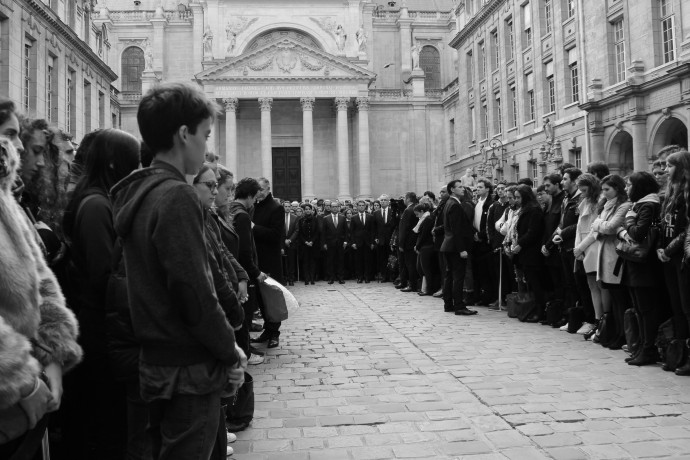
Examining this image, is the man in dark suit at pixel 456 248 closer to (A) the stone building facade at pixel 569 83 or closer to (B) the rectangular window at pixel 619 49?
(A) the stone building facade at pixel 569 83

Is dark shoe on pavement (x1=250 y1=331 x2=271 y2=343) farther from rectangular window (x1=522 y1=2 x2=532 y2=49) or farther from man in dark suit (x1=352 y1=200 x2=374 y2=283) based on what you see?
rectangular window (x1=522 y1=2 x2=532 y2=49)

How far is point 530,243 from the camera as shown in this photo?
34.0ft

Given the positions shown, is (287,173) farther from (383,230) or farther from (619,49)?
(383,230)

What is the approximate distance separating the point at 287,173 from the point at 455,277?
3513 centimetres

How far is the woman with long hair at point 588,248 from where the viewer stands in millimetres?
8508

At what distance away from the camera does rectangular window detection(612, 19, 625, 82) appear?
81.9ft

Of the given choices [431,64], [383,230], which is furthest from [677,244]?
[431,64]

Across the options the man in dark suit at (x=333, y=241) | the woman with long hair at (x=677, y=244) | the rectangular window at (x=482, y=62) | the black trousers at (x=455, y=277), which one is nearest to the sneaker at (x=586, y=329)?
the woman with long hair at (x=677, y=244)

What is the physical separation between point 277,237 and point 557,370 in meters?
4.57

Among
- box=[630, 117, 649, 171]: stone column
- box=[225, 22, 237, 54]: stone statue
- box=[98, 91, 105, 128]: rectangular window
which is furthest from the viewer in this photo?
box=[225, 22, 237, 54]: stone statue

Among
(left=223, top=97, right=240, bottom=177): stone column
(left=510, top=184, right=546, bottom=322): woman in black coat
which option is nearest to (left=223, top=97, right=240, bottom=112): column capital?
(left=223, top=97, right=240, bottom=177): stone column

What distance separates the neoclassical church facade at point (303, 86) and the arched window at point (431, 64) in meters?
2.35

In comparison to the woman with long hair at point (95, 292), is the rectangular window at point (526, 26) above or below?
above

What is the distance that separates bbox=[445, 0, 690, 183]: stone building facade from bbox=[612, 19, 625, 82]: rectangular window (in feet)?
0.14
